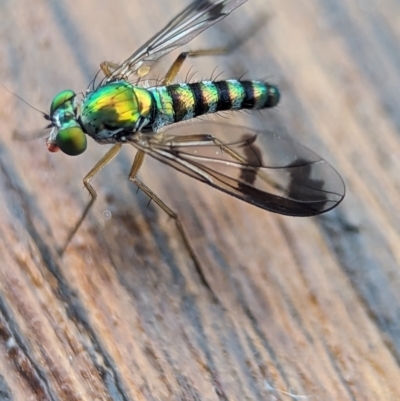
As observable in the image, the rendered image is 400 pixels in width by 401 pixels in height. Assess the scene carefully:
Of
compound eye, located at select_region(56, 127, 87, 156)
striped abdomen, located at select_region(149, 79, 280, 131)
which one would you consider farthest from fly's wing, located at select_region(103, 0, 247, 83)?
compound eye, located at select_region(56, 127, 87, 156)

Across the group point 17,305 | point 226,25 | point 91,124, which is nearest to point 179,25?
point 226,25

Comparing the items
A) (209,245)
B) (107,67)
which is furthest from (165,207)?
(107,67)

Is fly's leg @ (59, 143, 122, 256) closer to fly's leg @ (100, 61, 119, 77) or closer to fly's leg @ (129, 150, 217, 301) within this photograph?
fly's leg @ (129, 150, 217, 301)

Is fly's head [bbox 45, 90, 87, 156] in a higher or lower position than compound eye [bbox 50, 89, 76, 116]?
lower

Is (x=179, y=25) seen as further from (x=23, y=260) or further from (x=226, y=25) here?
(x=23, y=260)

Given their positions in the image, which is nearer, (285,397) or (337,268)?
(285,397)

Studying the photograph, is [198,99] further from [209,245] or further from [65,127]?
[209,245]
